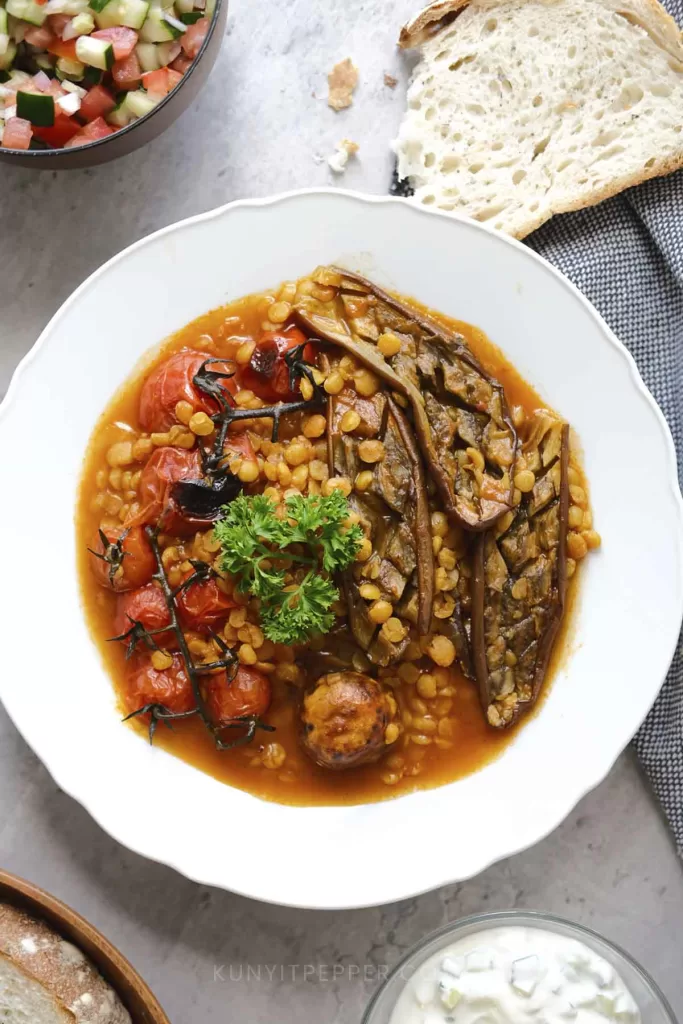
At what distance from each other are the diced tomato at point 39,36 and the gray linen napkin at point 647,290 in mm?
2483

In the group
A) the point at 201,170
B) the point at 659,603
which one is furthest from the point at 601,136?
the point at 659,603

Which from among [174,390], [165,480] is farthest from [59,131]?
[165,480]

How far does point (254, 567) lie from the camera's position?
375 cm

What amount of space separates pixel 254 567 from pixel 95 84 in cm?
237

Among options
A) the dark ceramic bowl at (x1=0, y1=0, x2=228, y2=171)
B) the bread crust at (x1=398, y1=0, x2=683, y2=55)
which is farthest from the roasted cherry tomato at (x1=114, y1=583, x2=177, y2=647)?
the bread crust at (x1=398, y1=0, x2=683, y2=55)

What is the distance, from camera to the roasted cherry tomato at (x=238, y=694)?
3971 millimetres

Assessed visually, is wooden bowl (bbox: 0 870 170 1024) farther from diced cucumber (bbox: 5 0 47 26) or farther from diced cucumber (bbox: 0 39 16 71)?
diced cucumber (bbox: 5 0 47 26)

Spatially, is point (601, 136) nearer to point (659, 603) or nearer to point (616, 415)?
point (616, 415)

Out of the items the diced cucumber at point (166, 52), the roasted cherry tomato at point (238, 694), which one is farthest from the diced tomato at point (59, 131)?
the roasted cherry tomato at point (238, 694)

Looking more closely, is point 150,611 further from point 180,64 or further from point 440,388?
point 180,64

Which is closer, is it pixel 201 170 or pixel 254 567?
pixel 254 567

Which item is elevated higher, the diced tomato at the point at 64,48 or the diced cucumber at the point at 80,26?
the diced cucumber at the point at 80,26

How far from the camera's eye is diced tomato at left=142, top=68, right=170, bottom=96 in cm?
408

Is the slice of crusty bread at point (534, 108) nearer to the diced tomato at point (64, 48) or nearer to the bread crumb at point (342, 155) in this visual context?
the bread crumb at point (342, 155)
